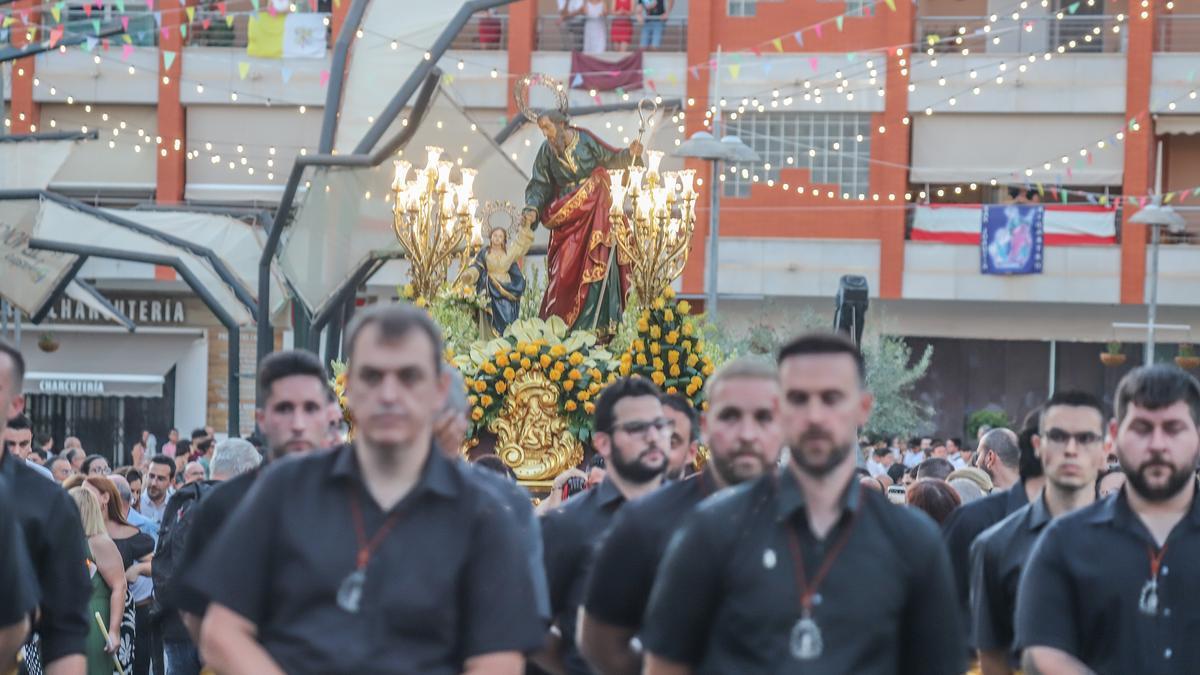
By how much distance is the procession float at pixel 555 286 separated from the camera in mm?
16281

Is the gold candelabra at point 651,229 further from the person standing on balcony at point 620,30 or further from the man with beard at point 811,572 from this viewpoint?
the person standing on balcony at point 620,30

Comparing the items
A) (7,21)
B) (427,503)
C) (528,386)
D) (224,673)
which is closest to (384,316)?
(427,503)

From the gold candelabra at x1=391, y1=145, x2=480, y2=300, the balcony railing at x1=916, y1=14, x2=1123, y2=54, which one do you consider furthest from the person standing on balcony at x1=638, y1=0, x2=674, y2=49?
the gold candelabra at x1=391, y1=145, x2=480, y2=300

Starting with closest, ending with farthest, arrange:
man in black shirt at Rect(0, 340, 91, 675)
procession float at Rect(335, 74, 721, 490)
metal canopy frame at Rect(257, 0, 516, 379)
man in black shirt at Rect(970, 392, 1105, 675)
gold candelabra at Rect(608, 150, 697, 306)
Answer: man in black shirt at Rect(0, 340, 91, 675)
man in black shirt at Rect(970, 392, 1105, 675)
procession float at Rect(335, 74, 721, 490)
gold candelabra at Rect(608, 150, 697, 306)
metal canopy frame at Rect(257, 0, 516, 379)

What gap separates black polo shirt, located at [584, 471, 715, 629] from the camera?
18.4 feet

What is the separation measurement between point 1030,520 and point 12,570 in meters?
3.21

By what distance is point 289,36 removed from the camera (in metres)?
39.9

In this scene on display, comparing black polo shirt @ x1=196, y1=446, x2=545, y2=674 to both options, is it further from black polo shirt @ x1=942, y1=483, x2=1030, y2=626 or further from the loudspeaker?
the loudspeaker

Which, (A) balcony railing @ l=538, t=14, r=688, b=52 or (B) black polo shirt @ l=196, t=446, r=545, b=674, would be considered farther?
(A) balcony railing @ l=538, t=14, r=688, b=52

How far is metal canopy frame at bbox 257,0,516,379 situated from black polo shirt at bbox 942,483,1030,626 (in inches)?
509

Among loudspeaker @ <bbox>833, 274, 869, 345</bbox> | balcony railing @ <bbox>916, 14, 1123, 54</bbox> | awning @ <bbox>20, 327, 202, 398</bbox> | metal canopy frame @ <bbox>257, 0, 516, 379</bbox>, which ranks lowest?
awning @ <bbox>20, 327, 202, 398</bbox>

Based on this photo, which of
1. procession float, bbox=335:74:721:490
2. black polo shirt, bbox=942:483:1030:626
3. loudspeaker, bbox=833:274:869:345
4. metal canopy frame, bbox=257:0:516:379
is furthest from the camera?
metal canopy frame, bbox=257:0:516:379

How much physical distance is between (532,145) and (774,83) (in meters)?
13.6

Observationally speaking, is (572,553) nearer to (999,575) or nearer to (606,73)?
(999,575)
